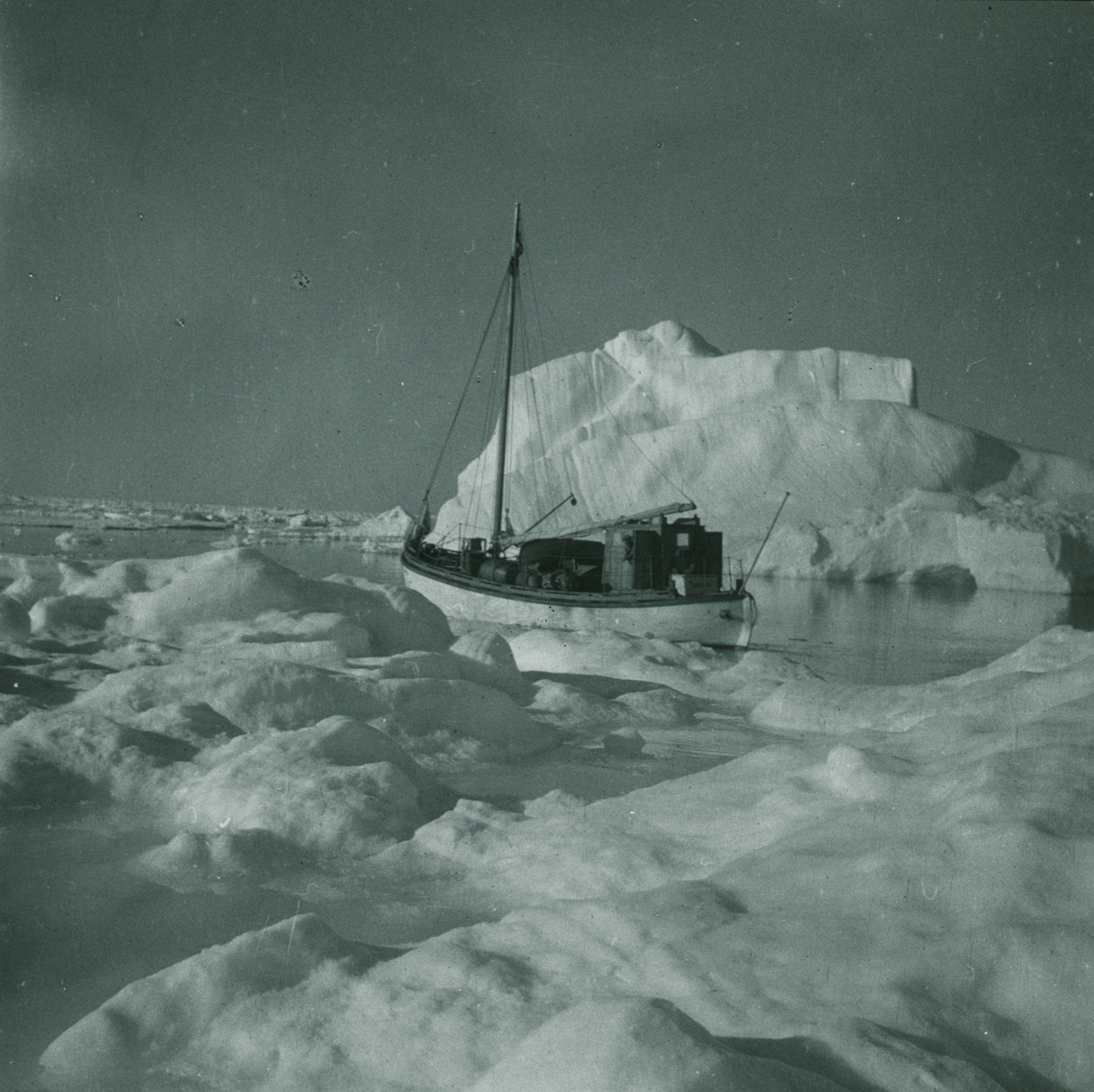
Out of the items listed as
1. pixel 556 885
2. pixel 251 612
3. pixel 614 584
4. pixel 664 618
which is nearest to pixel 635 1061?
pixel 556 885

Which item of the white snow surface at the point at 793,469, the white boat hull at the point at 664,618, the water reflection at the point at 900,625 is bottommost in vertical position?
the water reflection at the point at 900,625

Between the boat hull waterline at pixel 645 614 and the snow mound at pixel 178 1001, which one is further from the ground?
the snow mound at pixel 178 1001

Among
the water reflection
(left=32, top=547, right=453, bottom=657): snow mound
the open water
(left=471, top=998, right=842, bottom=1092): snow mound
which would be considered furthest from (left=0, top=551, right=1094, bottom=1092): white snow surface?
the open water

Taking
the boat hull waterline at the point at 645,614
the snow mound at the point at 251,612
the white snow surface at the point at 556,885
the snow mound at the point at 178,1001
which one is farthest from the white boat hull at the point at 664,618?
the snow mound at the point at 178,1001

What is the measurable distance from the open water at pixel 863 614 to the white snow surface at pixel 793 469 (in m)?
1.69

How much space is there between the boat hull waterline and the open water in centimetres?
74

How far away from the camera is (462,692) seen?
220 inches

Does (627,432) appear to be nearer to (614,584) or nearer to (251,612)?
(614,584)

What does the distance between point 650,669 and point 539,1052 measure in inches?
282

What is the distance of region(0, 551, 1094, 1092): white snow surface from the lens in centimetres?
199

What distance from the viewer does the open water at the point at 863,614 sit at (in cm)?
1356

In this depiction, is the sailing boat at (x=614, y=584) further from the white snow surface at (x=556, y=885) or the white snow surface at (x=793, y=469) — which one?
the white snow surface at (x=793, y=469)

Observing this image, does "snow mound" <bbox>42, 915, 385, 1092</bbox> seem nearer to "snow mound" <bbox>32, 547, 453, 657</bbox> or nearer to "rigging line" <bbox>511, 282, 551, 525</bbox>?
"snow mound" <bbox>32, 547, 453, 657</bbox>

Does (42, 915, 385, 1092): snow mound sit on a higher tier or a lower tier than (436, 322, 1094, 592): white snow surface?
lower
